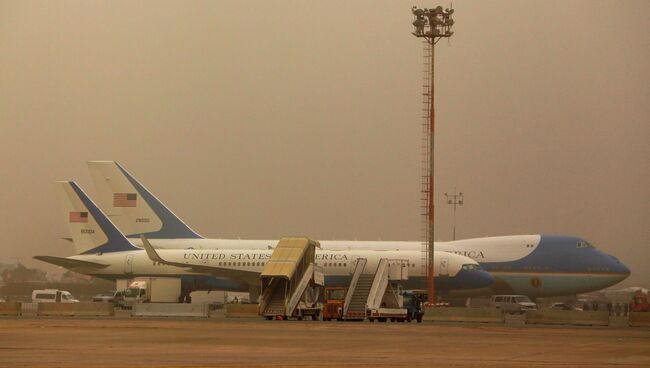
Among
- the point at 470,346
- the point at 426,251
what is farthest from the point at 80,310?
the point at 470,346

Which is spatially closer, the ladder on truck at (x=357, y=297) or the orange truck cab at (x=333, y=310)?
the orange truck cab at (x=333, y=310)

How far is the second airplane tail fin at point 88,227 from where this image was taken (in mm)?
88938

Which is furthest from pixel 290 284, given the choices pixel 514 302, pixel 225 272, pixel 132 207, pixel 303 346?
pixel 132 207

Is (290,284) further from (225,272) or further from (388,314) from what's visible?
(225,272)

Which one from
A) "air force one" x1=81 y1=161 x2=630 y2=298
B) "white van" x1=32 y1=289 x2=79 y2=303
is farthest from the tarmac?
"white van" x1=32 y1=289 x2=79 y2=303

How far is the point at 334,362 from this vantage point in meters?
31.3

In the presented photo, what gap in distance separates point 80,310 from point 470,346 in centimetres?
3302

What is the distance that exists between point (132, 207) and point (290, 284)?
37.6 m

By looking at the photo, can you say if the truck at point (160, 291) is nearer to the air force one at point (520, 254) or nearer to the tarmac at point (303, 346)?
the air force one at point (520, 254)

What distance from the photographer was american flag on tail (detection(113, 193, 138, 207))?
10156cm

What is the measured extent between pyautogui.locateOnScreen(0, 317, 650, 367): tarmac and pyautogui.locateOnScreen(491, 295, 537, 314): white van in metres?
30.5

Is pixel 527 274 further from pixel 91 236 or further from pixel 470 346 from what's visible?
pixel 470 346

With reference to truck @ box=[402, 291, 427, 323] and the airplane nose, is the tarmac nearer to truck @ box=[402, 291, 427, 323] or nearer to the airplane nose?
truck @ box=[402, 291, 427, 323]

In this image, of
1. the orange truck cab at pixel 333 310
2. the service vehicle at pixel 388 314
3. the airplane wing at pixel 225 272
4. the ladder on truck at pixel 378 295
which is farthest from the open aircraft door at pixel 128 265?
the service vehicle at pixel 388 314
